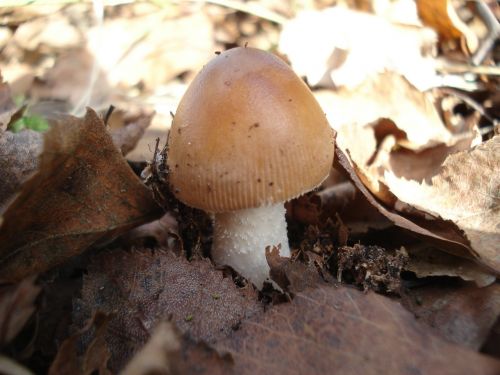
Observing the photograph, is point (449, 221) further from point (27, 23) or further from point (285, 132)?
point (27, 23)

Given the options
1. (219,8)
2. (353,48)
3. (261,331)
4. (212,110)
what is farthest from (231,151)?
(219,8)

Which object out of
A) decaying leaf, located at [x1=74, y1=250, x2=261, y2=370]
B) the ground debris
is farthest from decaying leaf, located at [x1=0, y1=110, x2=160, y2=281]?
the ground debris

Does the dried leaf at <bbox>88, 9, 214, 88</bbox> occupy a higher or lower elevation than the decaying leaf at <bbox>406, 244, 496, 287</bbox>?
lower

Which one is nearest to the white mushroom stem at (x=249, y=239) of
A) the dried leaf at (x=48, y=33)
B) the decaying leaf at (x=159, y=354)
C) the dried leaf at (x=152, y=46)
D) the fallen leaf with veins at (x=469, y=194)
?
the fallen leaf with veins at (x=469, y=194)

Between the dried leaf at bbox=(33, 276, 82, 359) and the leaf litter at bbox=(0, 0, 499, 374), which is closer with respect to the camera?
the leaf litter at bbox=(0, 0, 499, 374)

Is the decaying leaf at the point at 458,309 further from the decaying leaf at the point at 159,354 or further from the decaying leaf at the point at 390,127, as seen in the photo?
the decaying leaf at the point at 390,127

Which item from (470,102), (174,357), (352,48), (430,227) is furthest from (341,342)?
(352,48)

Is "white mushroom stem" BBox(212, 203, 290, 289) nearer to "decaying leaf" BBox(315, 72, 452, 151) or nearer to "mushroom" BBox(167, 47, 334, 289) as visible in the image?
"mushroom" BBox(167, 47, 334, 289)
